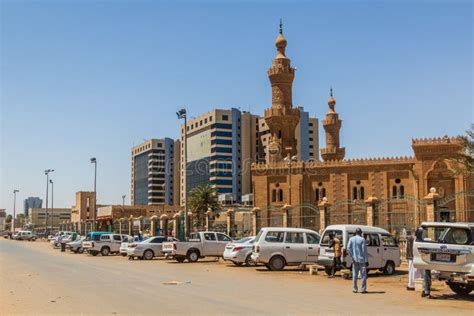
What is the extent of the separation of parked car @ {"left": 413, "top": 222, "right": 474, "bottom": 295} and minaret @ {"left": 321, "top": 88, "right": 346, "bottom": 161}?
69891 mm

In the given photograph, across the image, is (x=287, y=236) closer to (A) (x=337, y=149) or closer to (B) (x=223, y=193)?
(A) (x=337, y=149)

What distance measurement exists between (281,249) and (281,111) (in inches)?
1996

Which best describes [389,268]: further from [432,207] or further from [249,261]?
[249,261]

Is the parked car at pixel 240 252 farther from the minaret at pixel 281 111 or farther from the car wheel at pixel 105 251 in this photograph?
the minaret at pixel 281 111

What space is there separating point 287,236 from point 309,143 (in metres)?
150

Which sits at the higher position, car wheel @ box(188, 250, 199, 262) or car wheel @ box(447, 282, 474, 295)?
car wheel @ box(447, 282, 474, 295)

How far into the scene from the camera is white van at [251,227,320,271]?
72.0 ft

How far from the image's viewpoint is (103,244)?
1458 inches

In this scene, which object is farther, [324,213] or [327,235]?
[324,213]

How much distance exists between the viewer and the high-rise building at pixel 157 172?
17725cm

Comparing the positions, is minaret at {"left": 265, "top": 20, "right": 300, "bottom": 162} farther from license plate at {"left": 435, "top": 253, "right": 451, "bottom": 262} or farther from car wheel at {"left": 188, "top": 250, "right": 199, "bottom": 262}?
license plate at {"left": 435, "top": 253, "right": 451, "bottom": 262}

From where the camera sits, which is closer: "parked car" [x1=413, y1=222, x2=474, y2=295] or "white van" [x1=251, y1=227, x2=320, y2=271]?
"parked car" [x1=413, y1=222, x2=474, y2=295]

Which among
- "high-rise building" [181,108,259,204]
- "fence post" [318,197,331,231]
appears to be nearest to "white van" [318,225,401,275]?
"fence post" [318,197,331,231]

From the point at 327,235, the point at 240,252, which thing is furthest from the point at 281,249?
the point at 327,235
